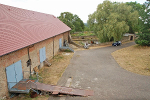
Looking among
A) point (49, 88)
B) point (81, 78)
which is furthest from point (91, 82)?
point (49, 88)

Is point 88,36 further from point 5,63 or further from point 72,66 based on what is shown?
point 5,63

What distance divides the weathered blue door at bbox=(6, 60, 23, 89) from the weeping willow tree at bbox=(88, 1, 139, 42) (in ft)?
66.5

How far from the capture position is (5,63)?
877cm

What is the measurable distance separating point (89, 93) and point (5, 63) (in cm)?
681

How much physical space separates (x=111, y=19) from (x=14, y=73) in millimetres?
22423

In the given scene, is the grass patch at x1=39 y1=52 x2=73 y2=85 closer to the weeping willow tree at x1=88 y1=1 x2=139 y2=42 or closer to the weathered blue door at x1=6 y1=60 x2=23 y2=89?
the weathered blue door at x1=6 y1=60 x2=23 y2=89

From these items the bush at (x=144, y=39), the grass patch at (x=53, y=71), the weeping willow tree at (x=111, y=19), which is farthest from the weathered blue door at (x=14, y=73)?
the bush at (x=144, y=39)

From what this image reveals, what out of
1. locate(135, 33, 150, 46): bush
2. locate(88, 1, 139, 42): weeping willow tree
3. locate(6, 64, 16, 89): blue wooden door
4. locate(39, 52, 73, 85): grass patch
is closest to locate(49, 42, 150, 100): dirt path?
locate(39, 52, 73, 85): grass patch

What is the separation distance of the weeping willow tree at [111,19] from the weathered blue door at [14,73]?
20270 mm

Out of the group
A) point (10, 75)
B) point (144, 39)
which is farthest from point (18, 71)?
point (144, 39)

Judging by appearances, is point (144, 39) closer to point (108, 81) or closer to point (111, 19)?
point (111, 19)

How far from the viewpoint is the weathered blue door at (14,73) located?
9.01 metres

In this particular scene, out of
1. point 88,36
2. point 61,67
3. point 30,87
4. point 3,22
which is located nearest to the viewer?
point 30,87

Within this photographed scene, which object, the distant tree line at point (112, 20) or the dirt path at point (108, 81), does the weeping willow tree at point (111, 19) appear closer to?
the distant tree line at point (112, 20)
